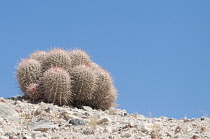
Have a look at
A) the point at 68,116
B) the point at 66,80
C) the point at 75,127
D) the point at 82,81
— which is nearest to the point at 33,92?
the point at 66,80

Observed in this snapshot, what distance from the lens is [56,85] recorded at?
32.2ft

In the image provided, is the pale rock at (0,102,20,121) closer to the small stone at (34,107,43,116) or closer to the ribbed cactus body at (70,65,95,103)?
the small stone at (34,107,43,116)

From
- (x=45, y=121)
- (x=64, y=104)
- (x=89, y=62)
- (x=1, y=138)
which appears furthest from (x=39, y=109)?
(x=89, y=62)

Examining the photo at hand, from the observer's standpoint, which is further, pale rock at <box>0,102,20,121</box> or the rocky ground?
pale rock at <box>0,102,20,121</box>

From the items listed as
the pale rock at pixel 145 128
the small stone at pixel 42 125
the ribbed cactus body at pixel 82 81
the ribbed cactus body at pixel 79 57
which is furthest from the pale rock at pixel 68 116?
the ribbed cactus body at pixel 79 57

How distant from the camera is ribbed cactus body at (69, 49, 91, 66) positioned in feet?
36.4

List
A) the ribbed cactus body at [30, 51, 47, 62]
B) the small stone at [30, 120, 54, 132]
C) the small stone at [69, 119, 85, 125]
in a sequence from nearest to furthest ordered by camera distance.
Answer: the small stone at [30, 120, 54, 132] → the small stone at [69, 119, 85, 125] → the ribbed cactus body at [30, 51, 47, 62]

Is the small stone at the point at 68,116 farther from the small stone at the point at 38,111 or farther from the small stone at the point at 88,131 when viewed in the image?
the small stone at the point at 88,131

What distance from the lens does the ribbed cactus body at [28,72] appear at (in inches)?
414

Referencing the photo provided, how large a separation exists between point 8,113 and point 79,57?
12.1ft

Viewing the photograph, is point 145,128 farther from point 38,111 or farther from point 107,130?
point 38,111

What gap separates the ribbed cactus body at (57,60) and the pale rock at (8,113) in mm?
2680

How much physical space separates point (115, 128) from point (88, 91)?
3779 millimetres

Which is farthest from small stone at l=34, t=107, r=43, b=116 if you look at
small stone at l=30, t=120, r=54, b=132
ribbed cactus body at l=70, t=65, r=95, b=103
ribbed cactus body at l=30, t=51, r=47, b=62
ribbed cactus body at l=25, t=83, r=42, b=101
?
ribbed cactus body at l=30, t=51, r=47, b=62
